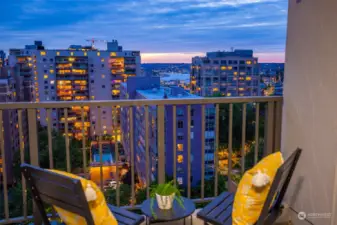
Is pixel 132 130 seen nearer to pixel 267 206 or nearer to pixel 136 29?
pixel 267 206

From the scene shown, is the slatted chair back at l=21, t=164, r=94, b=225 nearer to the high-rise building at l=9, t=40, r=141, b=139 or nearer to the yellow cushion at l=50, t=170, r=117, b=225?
the yellow cushion at l=50, t=170, r=117, b=225

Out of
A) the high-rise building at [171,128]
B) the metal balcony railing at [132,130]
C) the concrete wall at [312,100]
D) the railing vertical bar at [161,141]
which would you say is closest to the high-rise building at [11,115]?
the high-rise building at [171,128]

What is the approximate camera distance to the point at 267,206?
69.2 inches

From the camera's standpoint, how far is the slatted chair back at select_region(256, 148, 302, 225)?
1704mm

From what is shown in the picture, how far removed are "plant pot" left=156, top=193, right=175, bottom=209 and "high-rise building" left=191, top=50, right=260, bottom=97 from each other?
36.9 metres

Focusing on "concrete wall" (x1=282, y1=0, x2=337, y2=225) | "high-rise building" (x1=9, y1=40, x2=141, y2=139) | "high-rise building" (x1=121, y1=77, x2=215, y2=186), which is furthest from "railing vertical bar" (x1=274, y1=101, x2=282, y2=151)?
"high-rise building" (x1=9, y1=40, x2=141, y2=139)

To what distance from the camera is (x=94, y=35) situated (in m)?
49.5

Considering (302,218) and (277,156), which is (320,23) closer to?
(277,156)

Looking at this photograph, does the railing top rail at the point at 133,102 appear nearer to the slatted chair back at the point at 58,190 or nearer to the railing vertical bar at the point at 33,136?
the railing vertical bar at the point at 33,136

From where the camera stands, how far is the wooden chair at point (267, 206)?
1759mm

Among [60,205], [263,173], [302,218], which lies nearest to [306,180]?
[302,218]

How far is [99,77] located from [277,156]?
49.8 metres

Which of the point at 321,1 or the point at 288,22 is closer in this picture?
the point at 321,1

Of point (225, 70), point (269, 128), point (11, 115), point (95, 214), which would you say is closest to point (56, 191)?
point (95, 214)
